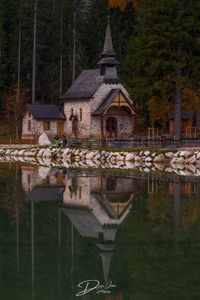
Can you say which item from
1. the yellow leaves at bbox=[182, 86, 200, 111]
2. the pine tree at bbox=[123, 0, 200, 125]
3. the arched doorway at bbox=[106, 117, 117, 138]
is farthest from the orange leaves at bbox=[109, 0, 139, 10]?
the yellow leaves at bbox=[182, 86, 200, 111]

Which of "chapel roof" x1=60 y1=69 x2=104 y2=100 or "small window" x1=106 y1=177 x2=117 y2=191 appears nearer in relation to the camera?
"small window" x1=106 y1=177 x2=117 y2=191

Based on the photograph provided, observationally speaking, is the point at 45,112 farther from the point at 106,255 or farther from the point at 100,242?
the point at 106,255

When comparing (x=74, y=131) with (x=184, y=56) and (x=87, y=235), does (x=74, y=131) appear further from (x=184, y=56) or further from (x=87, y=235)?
(x=87, y=235)

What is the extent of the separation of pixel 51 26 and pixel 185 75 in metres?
29.2

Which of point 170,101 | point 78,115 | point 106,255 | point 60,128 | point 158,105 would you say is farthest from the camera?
point 60,128

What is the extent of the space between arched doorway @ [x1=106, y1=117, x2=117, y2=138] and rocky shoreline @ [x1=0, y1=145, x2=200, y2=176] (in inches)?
309

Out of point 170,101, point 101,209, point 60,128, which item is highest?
point 170,101

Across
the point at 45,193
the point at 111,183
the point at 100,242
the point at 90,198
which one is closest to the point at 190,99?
the point at 111,183

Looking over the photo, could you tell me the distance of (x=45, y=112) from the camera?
202 feet

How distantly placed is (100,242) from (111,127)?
4462cm

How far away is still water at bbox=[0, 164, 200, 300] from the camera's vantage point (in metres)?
10.8

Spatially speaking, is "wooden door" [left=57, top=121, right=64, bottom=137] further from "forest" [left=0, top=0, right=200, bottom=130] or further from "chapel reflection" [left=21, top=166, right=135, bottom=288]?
"chapel reflection" [left=21, top=166, right=135, bottom=288]

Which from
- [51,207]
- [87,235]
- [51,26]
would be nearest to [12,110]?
[51,26]

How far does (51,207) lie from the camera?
794 inches
